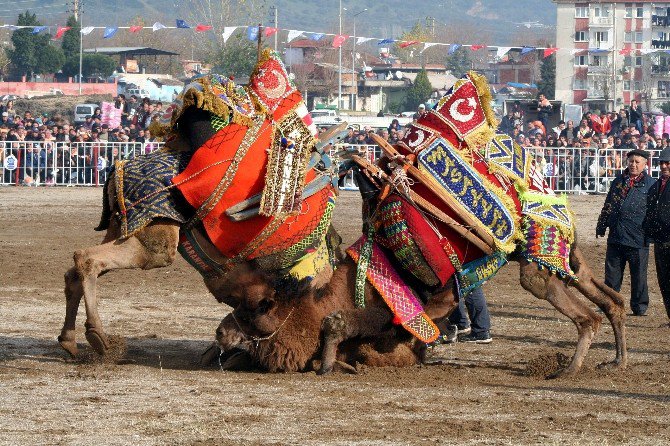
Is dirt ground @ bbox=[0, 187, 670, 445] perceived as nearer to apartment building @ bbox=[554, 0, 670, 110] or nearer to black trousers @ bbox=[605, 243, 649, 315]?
black trousers @ bbox=[605, 243, 649, 315]

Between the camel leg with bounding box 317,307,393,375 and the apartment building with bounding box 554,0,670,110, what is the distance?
78.3 metres

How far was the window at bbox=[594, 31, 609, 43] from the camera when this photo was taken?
103725 mm

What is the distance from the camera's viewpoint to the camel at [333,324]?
29.4 ft

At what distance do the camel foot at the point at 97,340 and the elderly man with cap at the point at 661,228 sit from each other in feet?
18.2

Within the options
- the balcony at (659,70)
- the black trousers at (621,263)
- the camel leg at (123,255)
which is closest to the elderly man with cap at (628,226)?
the black trousers at (621,263)

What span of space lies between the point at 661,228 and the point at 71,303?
5.80 metres

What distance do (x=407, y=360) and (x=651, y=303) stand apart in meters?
5.38

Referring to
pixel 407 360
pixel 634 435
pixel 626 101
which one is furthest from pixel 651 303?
pixel 626 101

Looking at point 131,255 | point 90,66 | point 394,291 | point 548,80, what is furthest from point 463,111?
point 548,80

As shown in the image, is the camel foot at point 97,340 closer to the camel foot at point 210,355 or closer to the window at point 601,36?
the camel foot at point 210,355

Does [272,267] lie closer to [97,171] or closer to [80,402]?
[80,402]

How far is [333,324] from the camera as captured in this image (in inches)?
351

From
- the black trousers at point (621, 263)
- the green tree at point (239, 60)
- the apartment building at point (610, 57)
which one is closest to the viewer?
the black trousers at point (621, 263)

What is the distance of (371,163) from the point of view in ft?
30.9
